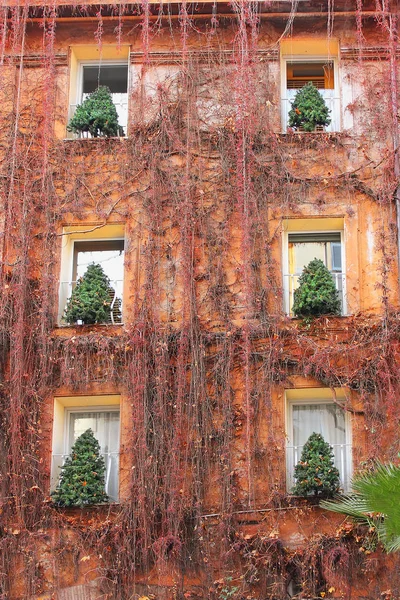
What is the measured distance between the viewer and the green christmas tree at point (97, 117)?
70.0ft

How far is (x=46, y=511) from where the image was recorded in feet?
61.9

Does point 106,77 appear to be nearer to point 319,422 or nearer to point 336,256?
point 336,256

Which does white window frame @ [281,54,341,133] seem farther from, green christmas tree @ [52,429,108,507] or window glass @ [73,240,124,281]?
green christmas tree @ [52,429,108,507]

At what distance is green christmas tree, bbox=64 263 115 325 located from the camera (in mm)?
19938

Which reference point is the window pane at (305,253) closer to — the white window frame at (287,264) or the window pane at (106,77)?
the white window frame at (287,264)

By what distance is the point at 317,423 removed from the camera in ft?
64.7

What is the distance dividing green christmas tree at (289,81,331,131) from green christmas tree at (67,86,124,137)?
2.99m

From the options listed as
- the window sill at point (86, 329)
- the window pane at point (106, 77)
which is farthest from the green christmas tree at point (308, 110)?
the window sill at point (86, 329)

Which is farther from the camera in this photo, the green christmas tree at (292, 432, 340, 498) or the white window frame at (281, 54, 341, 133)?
the white window frame at (281, 54, 341, 133)

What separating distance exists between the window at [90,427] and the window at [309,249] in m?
3.46

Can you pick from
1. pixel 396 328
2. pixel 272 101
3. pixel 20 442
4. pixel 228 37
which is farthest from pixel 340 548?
pixel 228 37

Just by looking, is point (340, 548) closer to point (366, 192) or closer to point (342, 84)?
point (366, 192)

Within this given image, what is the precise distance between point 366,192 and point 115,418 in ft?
17.8

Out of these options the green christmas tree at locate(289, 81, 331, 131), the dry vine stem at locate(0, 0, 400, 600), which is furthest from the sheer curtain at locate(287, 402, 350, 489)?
the green christmas tree at locate(289, 81, 331, 131)
